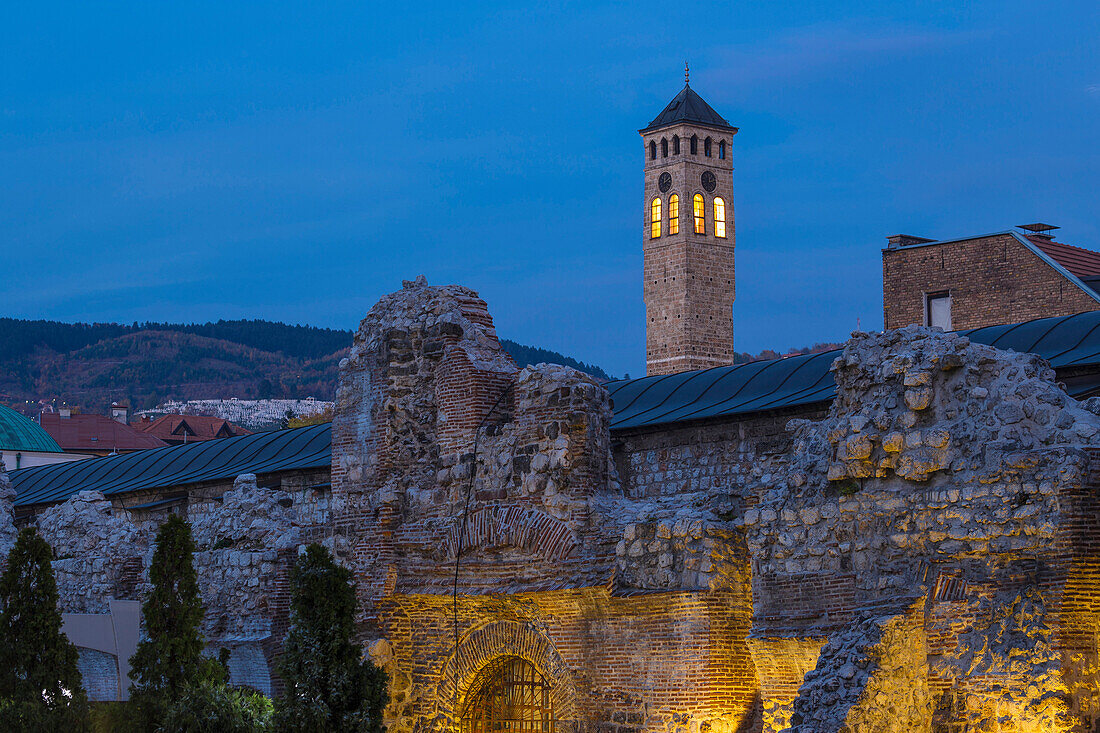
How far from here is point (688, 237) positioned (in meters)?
77.2

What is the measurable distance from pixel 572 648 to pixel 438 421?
3.33 meters

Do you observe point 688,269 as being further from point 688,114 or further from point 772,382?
point 772,382

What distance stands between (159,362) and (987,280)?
12132cm

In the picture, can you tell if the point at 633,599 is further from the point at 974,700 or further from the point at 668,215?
the point at 668,215

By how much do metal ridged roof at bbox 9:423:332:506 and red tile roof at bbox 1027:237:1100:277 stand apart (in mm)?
18541

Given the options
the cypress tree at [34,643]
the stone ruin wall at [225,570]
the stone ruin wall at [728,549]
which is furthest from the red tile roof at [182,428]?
the stone ruin wall at [728,549]

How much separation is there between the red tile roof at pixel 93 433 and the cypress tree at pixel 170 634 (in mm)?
72825

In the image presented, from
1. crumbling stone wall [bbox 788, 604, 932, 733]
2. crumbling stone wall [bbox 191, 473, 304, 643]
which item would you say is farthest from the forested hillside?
crumbling stone wall [bbox 788, 604, 932, 733]

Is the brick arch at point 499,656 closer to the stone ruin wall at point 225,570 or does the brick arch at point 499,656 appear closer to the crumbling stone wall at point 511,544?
the crumbling stone wall at point 511,544

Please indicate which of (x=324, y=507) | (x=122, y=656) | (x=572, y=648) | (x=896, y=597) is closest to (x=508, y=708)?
(x=572, y=648)

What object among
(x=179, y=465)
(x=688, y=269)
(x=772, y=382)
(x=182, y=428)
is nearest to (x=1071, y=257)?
(x=772, y=382)

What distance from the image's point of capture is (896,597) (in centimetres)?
1213

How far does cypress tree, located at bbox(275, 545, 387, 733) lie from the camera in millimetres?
14742

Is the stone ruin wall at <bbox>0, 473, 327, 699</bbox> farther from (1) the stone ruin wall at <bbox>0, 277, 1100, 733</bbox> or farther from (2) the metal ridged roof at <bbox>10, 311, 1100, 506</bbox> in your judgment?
(2) the metal ridged roof at <bbox>10, 311, 1100, 506</bbox>
